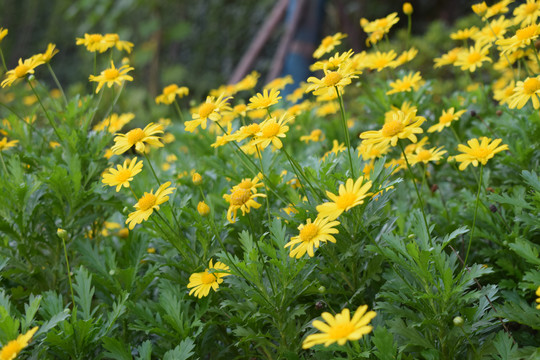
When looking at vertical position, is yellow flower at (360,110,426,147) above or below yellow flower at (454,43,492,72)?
above

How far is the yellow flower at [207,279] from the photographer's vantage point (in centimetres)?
122

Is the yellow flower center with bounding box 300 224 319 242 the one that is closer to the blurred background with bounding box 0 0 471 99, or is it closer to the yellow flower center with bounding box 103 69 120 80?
the yellow flower center with bounding box 103 69 120 80

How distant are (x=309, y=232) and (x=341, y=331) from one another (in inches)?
10.8

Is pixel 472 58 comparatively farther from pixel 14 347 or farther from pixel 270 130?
pixel 14 347

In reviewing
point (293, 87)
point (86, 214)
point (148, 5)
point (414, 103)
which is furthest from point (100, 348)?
point (148, 5)

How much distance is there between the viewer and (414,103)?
184 centimetres

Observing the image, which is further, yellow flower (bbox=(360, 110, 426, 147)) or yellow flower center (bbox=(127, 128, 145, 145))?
yellow flower center (bbox=(127, 128, 145, 145))

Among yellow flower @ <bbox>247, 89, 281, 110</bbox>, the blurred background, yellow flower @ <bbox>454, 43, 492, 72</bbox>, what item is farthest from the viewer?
the blurred background

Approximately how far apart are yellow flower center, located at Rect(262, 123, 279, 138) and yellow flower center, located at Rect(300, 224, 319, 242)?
0.24 metres

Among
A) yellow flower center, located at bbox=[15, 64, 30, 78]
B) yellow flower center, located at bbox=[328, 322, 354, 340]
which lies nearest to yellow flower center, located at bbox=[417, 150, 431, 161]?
yellow flower center, located at bbox=[328, 322, 354, 340]

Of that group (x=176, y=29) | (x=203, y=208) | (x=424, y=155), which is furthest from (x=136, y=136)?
(x=176, y=29)

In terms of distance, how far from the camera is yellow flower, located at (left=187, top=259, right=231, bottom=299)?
4.01 ft

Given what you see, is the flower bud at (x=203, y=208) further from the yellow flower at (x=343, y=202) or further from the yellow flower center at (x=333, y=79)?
the yellow flower center at (x=333, y=79)

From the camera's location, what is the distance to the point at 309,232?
3.51 ft
